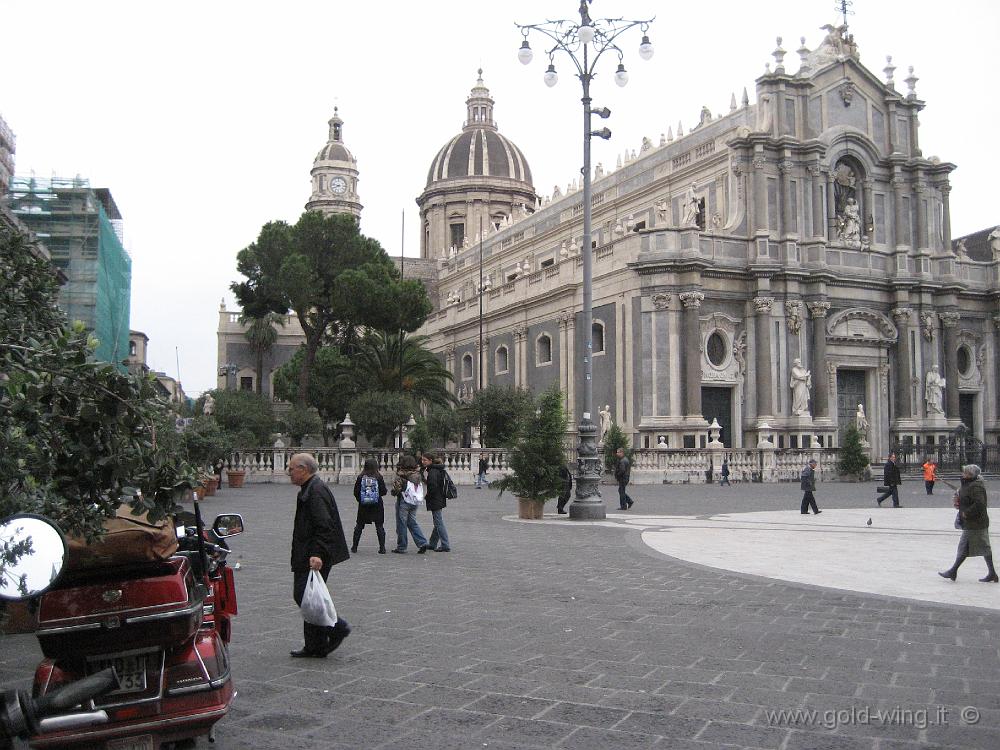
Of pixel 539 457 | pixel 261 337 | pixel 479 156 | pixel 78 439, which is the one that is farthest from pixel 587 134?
pixel 479 156

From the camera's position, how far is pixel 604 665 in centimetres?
620

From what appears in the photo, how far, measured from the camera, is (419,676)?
595 cm

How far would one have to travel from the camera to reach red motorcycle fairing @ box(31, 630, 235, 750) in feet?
13.1

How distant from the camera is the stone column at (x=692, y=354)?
1441 inches

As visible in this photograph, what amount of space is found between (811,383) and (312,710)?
121 ft

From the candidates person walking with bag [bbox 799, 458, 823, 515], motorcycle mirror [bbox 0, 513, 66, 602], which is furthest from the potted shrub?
motorcycle mirror [bbox 0, 513, 66, 602]

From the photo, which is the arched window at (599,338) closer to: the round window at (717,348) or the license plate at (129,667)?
the round window at (717,348)

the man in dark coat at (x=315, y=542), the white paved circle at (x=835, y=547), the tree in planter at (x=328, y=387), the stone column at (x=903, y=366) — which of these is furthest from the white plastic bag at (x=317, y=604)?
the stone column at (x=903, y=366)

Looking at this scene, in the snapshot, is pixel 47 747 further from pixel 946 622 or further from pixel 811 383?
pixel 811 383

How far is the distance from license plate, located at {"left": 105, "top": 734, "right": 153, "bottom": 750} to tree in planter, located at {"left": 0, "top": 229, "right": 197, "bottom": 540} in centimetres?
86

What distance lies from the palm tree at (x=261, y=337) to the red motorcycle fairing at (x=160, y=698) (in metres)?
60.6

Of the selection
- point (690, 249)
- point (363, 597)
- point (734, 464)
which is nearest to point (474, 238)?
point (690, 249)

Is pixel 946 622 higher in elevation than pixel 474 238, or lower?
lower

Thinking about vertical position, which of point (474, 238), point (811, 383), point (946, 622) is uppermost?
point (474, 238)
